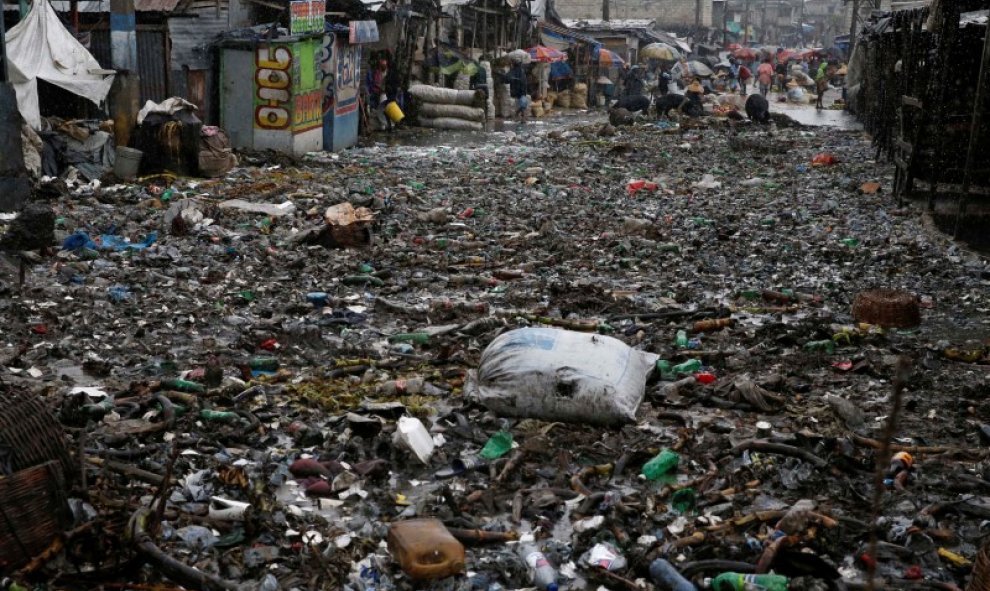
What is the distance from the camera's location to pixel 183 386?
223 inches

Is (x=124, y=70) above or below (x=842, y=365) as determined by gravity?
above

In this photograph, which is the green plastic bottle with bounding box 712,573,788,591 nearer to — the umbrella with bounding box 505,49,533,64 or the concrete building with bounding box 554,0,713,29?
the umbrella with bounding box 505,49,533,64

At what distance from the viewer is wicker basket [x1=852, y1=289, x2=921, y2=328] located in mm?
7180

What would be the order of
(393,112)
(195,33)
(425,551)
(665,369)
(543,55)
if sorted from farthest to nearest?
(543,55) → (393,112) → (195,33) → (665,369) → (425,551)

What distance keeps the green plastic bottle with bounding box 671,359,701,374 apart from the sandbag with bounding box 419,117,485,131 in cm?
1697

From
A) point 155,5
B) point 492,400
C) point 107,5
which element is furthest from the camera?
point 155,5

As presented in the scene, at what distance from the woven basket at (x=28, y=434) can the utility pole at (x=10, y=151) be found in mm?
7540

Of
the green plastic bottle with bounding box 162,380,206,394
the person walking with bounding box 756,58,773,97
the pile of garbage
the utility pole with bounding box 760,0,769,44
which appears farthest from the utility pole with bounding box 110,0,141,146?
the utility pole with bounding box 760,0,769,44

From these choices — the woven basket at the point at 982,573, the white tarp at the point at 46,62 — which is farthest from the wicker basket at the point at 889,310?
the white tarp at the point at 46,62

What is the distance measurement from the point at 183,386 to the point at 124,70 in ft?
32.4

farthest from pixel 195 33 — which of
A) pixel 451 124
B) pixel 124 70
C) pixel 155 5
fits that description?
pixel 451 124

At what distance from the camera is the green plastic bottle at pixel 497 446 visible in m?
4.96

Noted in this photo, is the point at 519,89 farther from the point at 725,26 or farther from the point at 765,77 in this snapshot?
the point at 725,26

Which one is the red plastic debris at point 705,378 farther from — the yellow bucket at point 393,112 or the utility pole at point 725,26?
the utility pole at point 725,26
